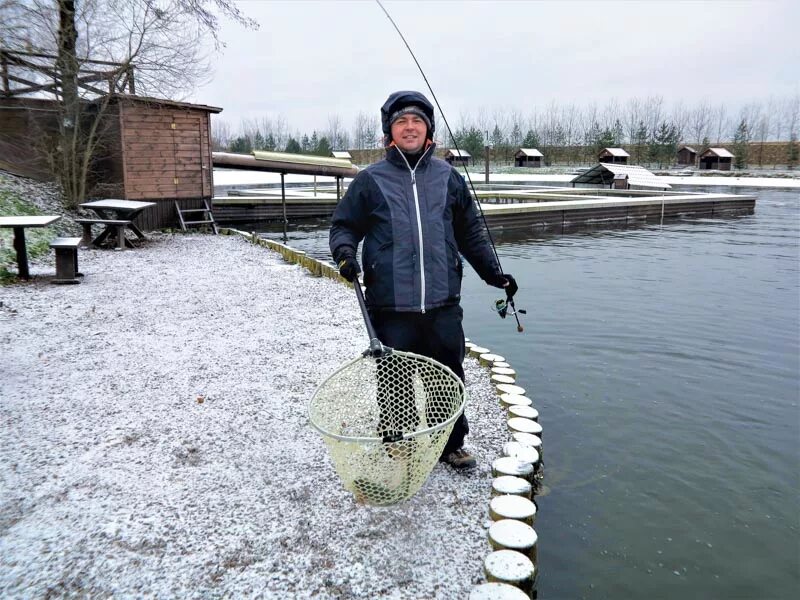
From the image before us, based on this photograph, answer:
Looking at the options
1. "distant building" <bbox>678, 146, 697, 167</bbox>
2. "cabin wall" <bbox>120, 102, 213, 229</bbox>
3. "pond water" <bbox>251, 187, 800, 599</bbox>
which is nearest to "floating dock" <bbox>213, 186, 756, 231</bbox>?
"cabin wall" <bbox>120, 102, 213, 229</bbox>

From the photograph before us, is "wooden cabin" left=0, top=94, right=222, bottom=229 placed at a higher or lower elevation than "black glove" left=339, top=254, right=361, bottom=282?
higher

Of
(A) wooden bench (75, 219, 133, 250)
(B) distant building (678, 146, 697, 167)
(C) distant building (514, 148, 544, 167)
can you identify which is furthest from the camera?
(C) distant building (514, 148, 544, 167)

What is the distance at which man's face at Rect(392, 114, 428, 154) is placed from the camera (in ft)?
8.33

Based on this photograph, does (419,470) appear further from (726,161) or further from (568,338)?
(726,161)

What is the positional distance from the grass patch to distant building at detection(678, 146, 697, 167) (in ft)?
196

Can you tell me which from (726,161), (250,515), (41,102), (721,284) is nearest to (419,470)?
(250,515)

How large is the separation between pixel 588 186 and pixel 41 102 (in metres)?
26.0

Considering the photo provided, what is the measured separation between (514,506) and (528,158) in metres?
58.8

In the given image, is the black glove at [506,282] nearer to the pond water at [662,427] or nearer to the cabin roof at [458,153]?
the cabin roof at [458,153]

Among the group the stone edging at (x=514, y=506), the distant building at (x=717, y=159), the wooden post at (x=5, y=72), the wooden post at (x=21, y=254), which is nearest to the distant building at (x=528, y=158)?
the distant building at (x=717, y=159)

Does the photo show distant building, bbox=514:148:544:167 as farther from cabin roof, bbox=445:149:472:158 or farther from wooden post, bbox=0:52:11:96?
wooden post, bbox=0:52:11:96

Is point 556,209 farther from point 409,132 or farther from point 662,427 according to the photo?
point 409,132

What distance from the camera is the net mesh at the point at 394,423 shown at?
2.29 metres

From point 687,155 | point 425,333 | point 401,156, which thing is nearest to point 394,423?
point 425,333
